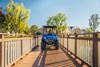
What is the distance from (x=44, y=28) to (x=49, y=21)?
58.1 m

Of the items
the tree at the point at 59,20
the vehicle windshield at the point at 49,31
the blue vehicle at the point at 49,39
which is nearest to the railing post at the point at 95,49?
the blue vehicle at the point at 49,39

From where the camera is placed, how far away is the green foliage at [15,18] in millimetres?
56594

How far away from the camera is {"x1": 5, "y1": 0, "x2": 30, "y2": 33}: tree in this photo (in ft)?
186

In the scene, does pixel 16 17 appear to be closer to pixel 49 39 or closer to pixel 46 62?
pixel 49 39

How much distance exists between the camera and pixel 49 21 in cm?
8206

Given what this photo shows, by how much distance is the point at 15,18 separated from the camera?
185 ft

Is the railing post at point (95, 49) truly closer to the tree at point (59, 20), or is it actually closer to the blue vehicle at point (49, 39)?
the blue vehicle at point (49, 39)

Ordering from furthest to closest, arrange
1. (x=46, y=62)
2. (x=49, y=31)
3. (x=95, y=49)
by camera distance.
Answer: (x=49, y=31) → (x=46, y=62) → (x=95, y=49)

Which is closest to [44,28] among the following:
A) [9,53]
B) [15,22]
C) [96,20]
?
[9,53]

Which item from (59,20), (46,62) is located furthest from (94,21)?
(46,62)

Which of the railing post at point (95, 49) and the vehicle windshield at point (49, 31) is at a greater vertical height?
the vehicle windshield at point (49, 31)

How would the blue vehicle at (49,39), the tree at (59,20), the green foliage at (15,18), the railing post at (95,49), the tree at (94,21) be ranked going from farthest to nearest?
the tree at (94,21) < the tree at (59,20) < the green foliage at (15,18) < the blue vehicle at (49,39) < the railing post at (95,49)

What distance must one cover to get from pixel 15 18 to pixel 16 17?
332 millimetres

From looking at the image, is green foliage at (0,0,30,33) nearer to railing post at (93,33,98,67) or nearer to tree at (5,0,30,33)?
tree at (5,0,30,33)
